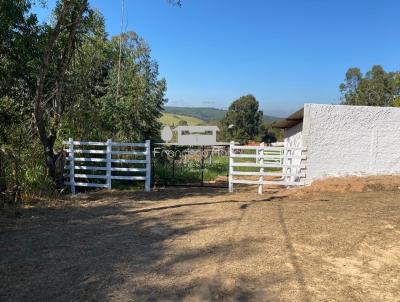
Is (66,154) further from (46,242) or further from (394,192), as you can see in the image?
(394,192)

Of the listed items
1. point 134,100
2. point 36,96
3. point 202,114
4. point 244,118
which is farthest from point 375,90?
point 202,114

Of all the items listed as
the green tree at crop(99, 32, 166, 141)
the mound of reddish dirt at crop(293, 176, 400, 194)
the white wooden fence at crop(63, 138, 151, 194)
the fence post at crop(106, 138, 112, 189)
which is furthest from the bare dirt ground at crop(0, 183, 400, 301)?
the green tree at crop(99, 32, 166, 141)

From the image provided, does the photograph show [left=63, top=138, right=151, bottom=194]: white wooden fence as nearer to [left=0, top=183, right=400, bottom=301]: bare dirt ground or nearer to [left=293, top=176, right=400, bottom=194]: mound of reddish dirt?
[left=0, top=183, right=400, bottom=301]: bare dirt ground

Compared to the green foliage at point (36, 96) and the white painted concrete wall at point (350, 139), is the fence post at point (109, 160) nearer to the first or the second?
the green foliage at point (36, 96)

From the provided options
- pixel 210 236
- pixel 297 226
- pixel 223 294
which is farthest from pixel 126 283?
pixel 297 226

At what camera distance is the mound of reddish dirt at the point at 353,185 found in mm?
10922

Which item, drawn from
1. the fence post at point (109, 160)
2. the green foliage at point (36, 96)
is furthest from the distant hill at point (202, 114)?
the fence post at point (109, 160)

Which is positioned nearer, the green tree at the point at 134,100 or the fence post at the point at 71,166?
the fence post at the point at 71,166

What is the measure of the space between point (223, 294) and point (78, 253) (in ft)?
8.34

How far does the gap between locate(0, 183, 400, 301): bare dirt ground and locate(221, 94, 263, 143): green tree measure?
167ft

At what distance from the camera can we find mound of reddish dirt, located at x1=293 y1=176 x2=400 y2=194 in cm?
1092

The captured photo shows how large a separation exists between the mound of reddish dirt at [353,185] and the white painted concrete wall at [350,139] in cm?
33

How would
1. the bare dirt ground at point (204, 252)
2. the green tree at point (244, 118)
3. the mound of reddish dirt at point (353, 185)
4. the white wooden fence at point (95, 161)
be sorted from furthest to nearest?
the green tree at point (244, 118) < the white wooden fence at point (95, 161) < the mound of reddish dirt at point (353, 185) < the bare dirt ground at point (204, 252)

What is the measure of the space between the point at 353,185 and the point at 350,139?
140cm
